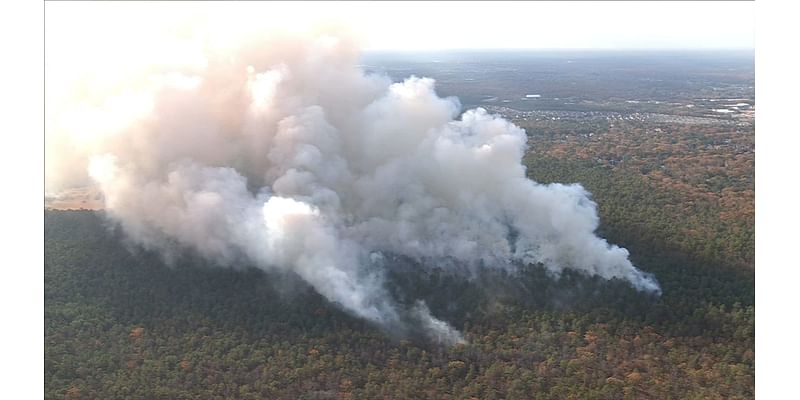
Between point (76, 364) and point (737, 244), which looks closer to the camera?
point (76, 364)

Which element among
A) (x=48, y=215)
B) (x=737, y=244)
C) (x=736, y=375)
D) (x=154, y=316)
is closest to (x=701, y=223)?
(x=737, y=244)

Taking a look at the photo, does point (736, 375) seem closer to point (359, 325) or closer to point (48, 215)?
point (359, 325)

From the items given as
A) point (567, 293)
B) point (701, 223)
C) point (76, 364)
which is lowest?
point (76, 364)

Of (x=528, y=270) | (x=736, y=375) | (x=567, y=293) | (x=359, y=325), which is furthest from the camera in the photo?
(x=528, y=270)

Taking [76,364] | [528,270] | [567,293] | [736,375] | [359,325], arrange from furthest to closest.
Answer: [528,270] → [567,293] → [359,325] → [76,364] → [736,375]

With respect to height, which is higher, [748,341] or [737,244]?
[737,244]

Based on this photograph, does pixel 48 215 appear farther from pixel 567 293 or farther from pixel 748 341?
pixel 748 341

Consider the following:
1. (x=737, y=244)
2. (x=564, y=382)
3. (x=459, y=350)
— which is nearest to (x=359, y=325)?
(x=459, y=350)
